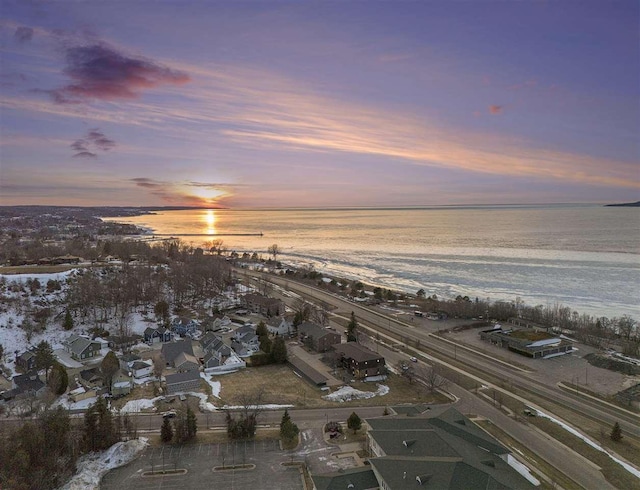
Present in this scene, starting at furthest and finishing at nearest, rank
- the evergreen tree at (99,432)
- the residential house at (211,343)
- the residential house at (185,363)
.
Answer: the residential house at (211,343) → the residential house at (185,363) → the evergreen tree at (99,432)

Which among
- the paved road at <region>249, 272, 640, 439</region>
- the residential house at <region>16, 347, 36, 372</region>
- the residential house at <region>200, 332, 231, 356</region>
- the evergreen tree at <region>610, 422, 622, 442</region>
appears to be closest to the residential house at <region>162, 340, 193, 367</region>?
the residential house at <region>200, 332, 231, 356</region>

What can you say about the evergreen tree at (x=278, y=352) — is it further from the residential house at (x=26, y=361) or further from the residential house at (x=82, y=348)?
the residential house at (x=26, y=361)

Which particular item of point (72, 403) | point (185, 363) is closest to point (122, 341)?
point (185, 363)

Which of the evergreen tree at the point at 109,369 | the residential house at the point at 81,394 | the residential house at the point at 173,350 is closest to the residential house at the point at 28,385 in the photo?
the residential house at the point at 81,394

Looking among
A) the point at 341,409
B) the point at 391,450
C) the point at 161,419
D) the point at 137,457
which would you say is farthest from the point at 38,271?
the point at 391,450

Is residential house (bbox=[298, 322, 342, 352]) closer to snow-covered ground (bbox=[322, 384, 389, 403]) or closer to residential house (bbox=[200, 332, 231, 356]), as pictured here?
residential house (bbox=[200, 332, 231, 356])

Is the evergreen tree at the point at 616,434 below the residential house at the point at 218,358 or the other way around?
the other way around
